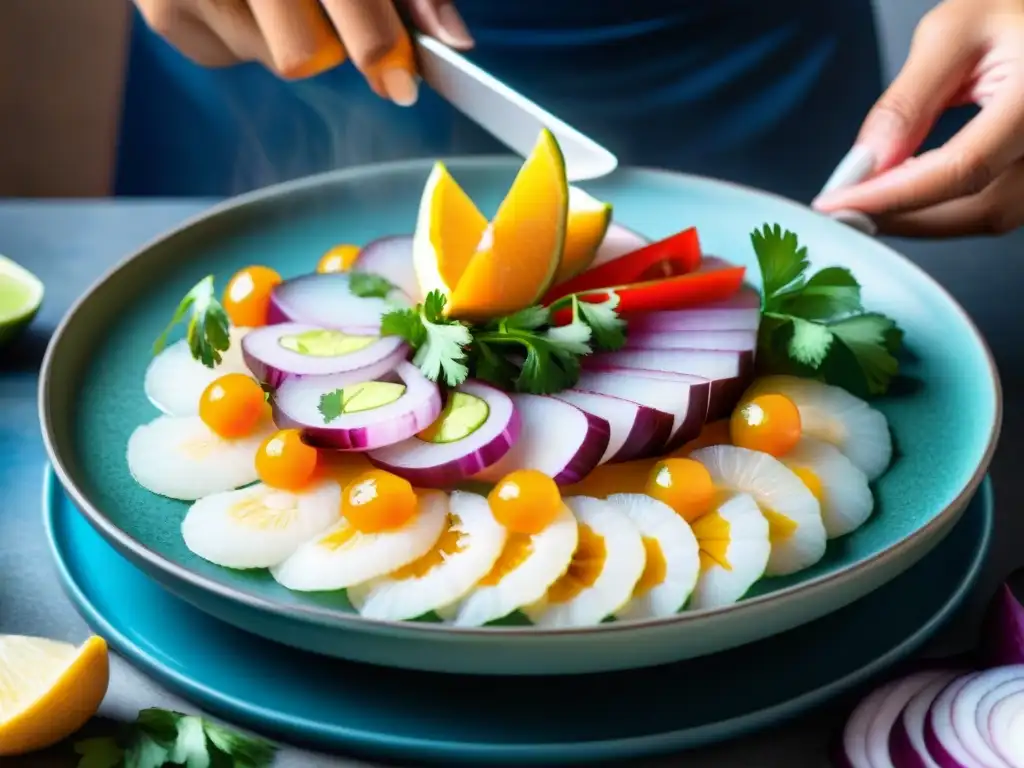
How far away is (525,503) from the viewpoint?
113cm

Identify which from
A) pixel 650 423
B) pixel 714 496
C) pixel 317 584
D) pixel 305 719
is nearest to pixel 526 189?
pixel 650 423

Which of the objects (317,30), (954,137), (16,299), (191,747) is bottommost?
(16,299)

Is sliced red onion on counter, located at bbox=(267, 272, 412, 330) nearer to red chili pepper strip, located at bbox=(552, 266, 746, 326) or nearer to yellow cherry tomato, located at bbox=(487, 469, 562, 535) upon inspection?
red chili pepper strip, located at bbox=(552, 266, 746, 326)

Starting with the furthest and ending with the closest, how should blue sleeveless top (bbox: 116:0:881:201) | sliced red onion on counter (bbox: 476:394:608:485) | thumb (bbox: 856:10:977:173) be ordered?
1. blue sleeveless top (bbox: 116:0:881:201)
2. thumb (bbox: 856:10:977:173)
3. sliced red onion on counter (bbox: 476:394:608:485)

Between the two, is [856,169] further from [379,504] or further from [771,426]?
[379,504]

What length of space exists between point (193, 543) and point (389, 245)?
59cm

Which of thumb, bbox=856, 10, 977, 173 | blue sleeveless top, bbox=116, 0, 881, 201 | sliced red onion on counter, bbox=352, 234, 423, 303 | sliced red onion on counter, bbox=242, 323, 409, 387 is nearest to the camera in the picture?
sliced red onion on counter, bbox=242, 323, 409, 387

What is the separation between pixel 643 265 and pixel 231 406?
566 mm

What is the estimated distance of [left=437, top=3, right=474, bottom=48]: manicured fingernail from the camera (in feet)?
5.53

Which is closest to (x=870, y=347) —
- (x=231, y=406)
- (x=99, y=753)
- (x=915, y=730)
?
(x=915, y=730)

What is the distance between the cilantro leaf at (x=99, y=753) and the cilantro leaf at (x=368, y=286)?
2.13 ft

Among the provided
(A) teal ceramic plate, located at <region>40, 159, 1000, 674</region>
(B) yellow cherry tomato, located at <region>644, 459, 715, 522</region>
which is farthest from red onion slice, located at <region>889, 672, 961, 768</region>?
(B) yellow cherry tomato, located at <region>644, 459, 715, 522</region>

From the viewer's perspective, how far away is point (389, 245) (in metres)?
1.66

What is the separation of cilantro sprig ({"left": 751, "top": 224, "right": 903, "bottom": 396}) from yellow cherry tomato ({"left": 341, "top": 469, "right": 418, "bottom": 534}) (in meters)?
0.54
